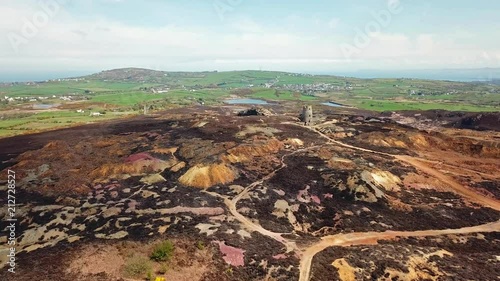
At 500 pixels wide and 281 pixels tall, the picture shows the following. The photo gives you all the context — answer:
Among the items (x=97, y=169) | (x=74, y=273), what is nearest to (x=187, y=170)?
(x=97, y=169)

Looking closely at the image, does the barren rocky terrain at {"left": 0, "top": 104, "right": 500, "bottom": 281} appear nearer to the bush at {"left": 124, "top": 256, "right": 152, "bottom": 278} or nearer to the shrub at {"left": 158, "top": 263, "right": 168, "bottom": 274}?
the shrub at {"left": 158, "top": 263, "right": 168, "bottom": 274}

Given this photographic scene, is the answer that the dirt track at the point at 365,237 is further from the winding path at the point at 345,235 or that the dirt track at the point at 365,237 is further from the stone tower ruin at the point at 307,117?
Result: the stone tower ruin at the point at 307,117

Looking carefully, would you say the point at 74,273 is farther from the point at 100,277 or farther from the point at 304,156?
the point at 304,156

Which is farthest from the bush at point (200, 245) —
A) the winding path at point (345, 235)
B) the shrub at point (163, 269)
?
the winding path at point (345, 235)

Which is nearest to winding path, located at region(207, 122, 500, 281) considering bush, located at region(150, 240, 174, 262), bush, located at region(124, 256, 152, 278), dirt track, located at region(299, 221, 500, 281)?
dirt track, located at region(299, 221, 500, 281)

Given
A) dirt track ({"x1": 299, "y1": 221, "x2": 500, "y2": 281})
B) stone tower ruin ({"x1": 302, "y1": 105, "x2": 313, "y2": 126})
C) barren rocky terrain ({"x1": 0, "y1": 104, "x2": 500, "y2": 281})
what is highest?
stone tower ruin ({"x1": 302, "y1": 105, "x2": 313, "y2": 126})
